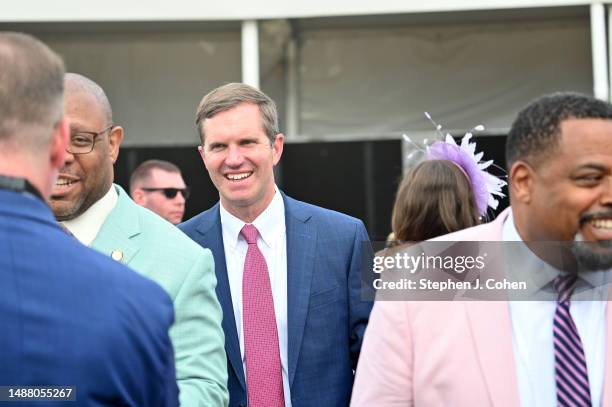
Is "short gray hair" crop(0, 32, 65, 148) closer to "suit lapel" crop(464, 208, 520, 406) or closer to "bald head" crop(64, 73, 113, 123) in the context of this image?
"suit lapel" crop(464, 208, 520, 406)

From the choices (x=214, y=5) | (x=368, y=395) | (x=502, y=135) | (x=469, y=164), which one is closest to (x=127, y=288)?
(x=368, y=395)

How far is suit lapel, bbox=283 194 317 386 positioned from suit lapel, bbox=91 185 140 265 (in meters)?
0.85

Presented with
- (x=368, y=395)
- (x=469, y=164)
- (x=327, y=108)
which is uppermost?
(x=327, y=108)

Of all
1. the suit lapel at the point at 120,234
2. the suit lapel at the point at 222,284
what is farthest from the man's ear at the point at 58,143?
the suit lapel at the point at 222,284

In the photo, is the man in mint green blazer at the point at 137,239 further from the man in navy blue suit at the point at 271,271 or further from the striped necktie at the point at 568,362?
the striped necktie at the point at 568,362

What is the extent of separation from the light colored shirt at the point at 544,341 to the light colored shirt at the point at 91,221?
1494 mm

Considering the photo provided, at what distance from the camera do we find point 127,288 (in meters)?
2.04

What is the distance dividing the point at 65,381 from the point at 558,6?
10723 millimetres

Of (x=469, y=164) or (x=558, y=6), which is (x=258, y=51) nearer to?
(x=558, y=6)

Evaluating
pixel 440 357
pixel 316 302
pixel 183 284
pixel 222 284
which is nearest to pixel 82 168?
pixel 183 284

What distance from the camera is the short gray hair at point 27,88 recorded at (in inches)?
79.4

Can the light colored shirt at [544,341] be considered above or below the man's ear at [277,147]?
below

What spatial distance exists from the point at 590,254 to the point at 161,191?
5412 millimetres

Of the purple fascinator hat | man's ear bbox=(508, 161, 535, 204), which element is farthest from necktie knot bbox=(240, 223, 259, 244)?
man's ear bbox=(508, 161, 535, 204)
